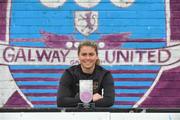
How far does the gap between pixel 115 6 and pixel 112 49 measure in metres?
0.65

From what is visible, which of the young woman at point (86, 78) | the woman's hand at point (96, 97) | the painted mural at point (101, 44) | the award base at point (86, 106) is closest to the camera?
the award base at point (86, 106)

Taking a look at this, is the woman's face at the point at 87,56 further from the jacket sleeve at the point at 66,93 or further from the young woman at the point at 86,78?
the jacket sleeve at the point at 66,93

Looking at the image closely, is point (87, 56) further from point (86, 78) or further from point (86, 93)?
point (86, 93)

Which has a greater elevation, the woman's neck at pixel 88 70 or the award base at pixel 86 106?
the woman's neck at pixel 88 70

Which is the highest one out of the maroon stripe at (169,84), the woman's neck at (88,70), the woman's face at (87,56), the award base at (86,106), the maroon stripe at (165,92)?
the woman's face at (87,56)

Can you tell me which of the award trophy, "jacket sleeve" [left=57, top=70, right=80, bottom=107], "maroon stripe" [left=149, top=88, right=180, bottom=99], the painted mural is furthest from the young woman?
"maroon stripe" [left=149, top=88, right=180, bottom=99]

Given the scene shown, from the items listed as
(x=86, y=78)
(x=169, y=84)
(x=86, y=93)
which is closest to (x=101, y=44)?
(x=169, y=84)

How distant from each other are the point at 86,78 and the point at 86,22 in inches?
147

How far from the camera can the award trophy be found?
173 inches

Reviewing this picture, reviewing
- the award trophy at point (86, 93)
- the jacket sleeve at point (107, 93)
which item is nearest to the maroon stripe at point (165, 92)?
the jacket sleeve at point (107, 93)

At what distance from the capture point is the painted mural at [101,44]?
28.5 ft

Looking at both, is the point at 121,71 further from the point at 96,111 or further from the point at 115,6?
the point at 96,111

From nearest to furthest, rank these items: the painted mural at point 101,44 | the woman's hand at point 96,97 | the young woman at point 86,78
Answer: the woman's hand at point 96,97, the young woman at point 86,78, the painted mural at point 101,44

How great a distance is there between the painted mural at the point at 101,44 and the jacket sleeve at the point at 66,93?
12.0ft
